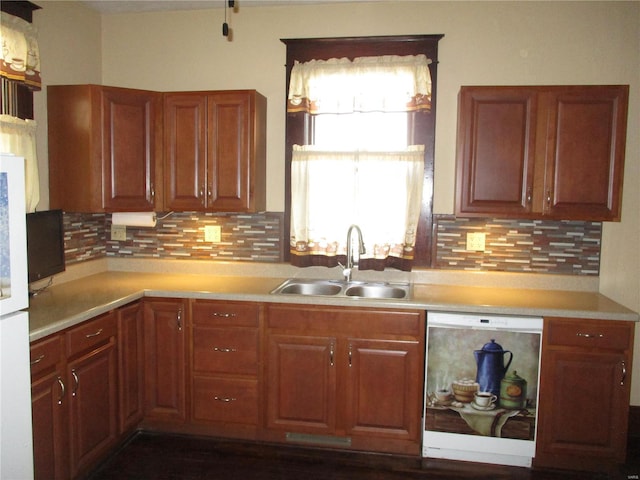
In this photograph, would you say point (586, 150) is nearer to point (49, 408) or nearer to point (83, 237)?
point (49, 408)

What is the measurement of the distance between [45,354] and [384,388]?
1.70 meters

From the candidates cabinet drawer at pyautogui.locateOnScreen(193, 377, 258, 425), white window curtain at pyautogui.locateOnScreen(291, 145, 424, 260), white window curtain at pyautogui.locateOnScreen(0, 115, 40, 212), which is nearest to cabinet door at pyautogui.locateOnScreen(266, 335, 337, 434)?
cabinet drawer at pyautogui.locateOnScreen(193, 377, 258, 425)

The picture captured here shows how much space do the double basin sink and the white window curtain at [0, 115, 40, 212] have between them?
151cm

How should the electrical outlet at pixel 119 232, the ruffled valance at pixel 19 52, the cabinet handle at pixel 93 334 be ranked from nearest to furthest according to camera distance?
the cabinet handle at pixel 93 334 → the ruffled valance at pixel 19 52 → the electrical outlet at pixel 119 232

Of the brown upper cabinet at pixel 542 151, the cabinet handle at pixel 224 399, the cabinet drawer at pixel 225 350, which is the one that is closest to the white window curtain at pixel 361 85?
the brown upper cabinet at pixel 542 151

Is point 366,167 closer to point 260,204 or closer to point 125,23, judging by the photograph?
point 260,204

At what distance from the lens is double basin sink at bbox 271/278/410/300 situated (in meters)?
3.34

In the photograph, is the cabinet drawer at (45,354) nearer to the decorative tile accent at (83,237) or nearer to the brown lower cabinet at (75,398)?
the brown lower cabinet at (75,398)

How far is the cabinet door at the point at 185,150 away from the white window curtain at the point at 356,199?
588 mm

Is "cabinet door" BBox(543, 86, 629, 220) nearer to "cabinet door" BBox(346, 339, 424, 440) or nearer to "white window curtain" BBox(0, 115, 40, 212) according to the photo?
"cabinet door" BBox(346, 339, 424, 440)

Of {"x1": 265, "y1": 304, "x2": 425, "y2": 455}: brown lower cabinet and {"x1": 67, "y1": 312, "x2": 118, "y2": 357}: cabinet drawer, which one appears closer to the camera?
{"x1": 67, "y1": 312, "x2": 118, "y2": 357}: cabinet drawer

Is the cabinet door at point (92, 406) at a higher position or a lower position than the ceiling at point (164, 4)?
lower

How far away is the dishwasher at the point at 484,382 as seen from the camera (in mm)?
2805

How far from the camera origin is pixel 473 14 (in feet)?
10.9
